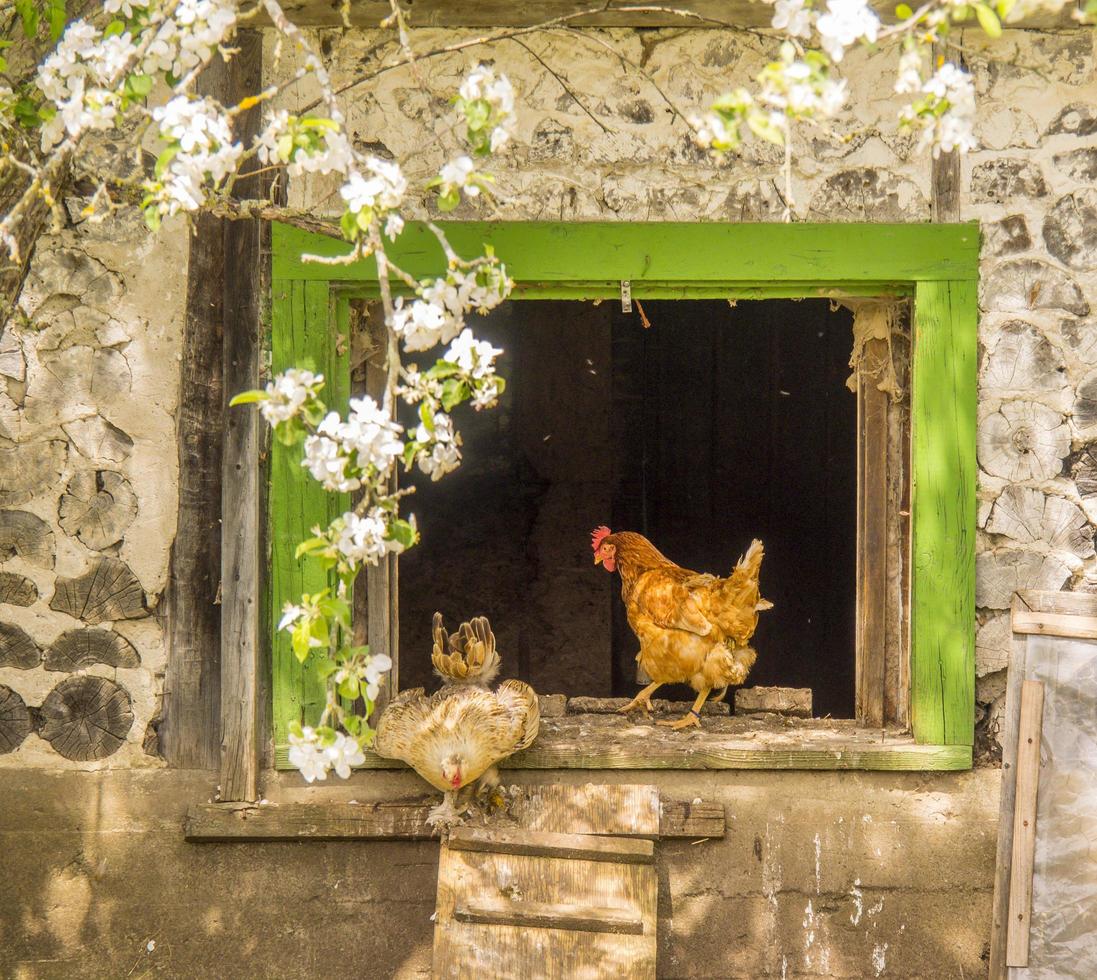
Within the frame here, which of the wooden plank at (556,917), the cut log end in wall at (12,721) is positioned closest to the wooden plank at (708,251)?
the cut log end in wall at (12,721)

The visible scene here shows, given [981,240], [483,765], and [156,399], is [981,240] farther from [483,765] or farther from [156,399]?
[156,399]

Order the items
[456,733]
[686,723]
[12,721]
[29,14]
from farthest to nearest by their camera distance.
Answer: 1. [686,723]
2. [12,721]
3. [456,733]
4. [29,14]

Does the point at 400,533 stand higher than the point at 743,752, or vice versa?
the point at 400,533

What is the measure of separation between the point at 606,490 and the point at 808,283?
3.73 m

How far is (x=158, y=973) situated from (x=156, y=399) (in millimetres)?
1917

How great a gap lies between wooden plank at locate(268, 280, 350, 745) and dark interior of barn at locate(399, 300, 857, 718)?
3.38m

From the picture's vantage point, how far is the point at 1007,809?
368cm

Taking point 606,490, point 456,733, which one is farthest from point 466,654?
point 606,490

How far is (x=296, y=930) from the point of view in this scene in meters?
4.09

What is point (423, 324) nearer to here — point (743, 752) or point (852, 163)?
point (852, 163)

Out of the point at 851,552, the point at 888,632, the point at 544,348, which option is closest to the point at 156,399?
the point at 888,632

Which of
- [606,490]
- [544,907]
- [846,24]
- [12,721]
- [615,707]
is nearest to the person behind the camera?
[846,24]

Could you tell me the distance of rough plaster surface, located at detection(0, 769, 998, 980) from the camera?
13.3 ft

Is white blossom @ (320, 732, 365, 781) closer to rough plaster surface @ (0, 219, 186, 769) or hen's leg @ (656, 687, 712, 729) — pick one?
rough plaster surface @ (0, 219, 186, 769)
